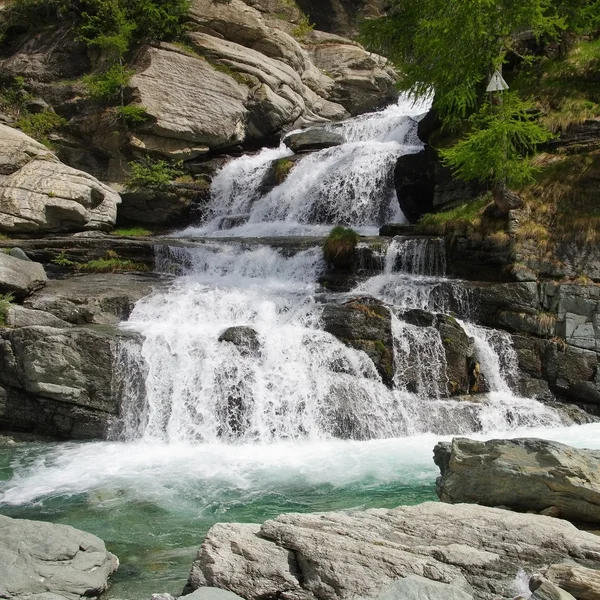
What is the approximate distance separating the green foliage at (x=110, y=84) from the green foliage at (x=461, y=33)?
11749 millimetres

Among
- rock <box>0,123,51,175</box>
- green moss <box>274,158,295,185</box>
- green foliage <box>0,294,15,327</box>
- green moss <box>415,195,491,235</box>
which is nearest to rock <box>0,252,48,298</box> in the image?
green foliage <box>0,294,15,327</box>

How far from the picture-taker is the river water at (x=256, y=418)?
7504mm

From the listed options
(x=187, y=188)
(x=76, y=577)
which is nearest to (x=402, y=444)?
(x=76, y=577)

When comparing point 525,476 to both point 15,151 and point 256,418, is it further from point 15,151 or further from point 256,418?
point 15,151

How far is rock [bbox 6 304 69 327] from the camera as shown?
12070mm

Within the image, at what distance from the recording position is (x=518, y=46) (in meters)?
18.1

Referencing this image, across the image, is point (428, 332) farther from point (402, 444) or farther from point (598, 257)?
point (598, 257)

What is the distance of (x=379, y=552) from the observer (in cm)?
443

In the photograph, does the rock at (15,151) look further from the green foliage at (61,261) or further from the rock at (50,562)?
the rock at (50,562)

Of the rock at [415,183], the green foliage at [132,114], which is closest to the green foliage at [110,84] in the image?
the green foliage at [132,114]

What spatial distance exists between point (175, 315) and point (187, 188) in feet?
35.9

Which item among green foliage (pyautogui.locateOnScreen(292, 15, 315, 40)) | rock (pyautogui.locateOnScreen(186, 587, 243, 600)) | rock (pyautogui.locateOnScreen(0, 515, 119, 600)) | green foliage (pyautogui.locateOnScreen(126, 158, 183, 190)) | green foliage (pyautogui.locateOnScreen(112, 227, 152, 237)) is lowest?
rock (pyautogui.locateOnScreen(0, 515, 119, 600))

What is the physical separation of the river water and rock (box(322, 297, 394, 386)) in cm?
21

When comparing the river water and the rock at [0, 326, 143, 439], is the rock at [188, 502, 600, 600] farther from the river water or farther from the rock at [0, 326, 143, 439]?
the rock at [0, 326, 143, 439]
